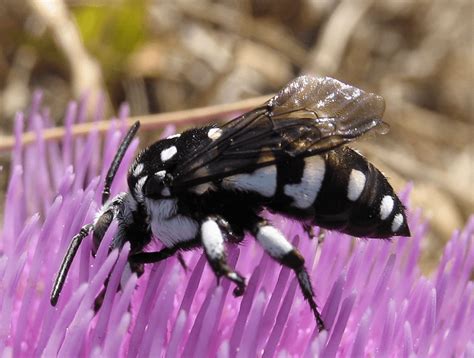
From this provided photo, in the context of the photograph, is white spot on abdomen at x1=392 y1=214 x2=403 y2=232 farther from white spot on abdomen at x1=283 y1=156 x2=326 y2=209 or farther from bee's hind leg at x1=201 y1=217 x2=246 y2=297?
bee's hind leg at x1=201 y1=217 x2=246 y2=297

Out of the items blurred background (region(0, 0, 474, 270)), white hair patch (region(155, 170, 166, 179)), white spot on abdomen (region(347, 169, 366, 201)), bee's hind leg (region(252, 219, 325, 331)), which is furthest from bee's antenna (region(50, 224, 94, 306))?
blurred background (region(0, 0, 474, 270))

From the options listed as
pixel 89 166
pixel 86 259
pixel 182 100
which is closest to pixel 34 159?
pixel 89 166

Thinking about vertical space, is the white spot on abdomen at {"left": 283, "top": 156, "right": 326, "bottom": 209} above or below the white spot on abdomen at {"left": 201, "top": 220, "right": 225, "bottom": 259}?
above

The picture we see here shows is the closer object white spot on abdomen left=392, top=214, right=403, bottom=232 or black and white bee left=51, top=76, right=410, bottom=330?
black and white bee left=51, top=76, right=410, bottom=330

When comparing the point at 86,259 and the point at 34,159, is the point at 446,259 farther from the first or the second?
the point at 34,159

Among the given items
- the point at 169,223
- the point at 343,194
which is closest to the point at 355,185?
the point at 343,194

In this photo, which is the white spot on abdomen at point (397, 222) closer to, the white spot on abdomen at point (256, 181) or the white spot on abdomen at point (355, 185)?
the white spot on abdomen at point (355, 185)

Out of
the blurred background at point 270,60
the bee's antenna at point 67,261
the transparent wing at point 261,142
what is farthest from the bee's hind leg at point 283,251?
the blurred background at point 270,60
